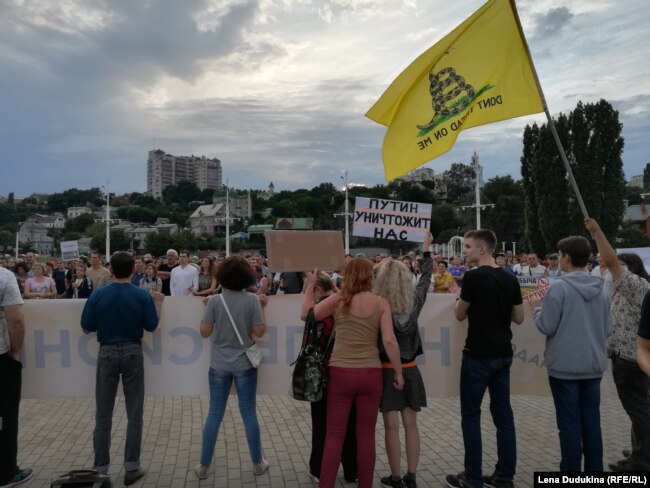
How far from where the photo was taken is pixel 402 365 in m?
4.27

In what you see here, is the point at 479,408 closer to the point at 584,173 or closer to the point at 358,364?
the point at 358,364

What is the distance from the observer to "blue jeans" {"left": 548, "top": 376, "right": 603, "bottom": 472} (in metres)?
4.03

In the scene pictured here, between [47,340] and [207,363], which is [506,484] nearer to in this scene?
[207,363]

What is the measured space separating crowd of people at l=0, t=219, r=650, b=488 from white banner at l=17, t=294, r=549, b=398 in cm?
71

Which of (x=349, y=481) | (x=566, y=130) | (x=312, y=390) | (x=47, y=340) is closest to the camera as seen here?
(x=312, y=390)

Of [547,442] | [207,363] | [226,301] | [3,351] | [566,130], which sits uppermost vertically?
[566,130]

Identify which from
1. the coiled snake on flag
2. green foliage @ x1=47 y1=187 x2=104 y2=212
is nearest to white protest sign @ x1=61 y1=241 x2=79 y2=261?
the coiled snake on flag

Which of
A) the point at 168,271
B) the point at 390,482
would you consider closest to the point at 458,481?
the point at 390,482

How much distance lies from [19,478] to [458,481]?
3.73m

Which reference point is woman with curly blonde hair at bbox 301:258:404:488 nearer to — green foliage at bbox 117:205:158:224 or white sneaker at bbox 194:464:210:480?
white sneaker at bbox 194:464:210:480

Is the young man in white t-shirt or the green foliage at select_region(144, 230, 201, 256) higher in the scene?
the green foliage at select_region(144, 230, 201, 256)

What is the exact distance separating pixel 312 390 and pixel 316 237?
132 cm

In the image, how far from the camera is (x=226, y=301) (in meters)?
4.57

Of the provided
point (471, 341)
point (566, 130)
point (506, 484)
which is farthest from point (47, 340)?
point (566, 130)
